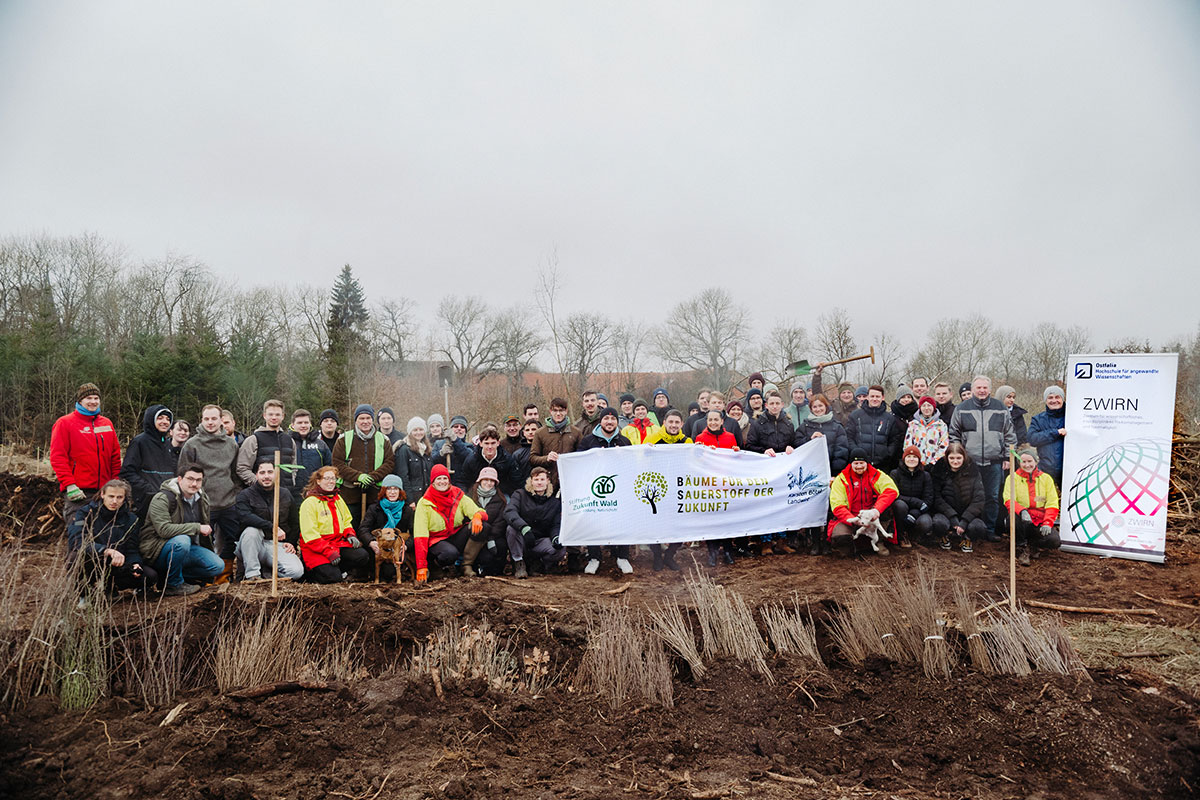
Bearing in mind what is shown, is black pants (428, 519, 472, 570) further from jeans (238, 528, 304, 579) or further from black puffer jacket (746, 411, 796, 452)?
black puffer jacket (746, 411, 796, 452)

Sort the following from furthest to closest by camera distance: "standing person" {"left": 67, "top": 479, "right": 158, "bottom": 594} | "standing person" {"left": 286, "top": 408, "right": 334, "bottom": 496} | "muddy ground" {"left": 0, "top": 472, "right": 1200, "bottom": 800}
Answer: "standing person" {"left": 286, "top": 408, "right": 334, "bottom": 496}, "standing person" {"left": 67, "top": 479, "right": 158, "bottom": 594}, "muddy ground" {"left": 0, "top": 472, "right": 1200, "bottom": 800}

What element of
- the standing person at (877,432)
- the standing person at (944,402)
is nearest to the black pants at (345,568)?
the standing person at (877,432)

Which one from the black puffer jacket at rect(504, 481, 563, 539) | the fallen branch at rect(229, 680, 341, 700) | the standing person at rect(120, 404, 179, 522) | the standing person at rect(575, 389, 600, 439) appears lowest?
the fallen branch at rect(229, 680, 341, 700)

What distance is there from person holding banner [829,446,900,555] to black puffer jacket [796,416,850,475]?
1.41 feet

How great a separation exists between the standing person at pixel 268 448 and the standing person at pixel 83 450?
134cm

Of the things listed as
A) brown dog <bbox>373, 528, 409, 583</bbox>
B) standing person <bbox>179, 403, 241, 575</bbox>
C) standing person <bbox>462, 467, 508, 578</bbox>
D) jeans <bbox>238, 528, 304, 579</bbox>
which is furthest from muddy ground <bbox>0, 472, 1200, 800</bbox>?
standing person <bbox>179, 403, 241, 575</bbox>

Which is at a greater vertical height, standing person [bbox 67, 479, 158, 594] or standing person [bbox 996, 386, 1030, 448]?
standing person [bbox 996, 386, 1030, 448]

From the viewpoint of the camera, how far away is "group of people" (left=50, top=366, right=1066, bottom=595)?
787cm

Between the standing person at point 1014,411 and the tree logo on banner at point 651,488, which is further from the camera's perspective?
the standing person at point 1014,411

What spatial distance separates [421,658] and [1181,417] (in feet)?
41.7

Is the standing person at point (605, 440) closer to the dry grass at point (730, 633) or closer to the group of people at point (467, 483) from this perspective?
the group of people at point (467, 483)

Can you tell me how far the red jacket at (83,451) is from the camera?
7.96 metres

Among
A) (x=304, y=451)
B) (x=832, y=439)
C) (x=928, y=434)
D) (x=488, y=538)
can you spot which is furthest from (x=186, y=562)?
(x=928, y=434)

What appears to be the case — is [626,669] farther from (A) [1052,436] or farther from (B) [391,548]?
(A) [1052,436]
